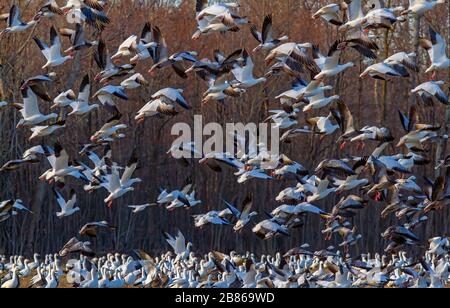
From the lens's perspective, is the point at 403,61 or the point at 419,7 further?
the point at 419,7

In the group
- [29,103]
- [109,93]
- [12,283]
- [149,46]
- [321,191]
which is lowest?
[12,283]

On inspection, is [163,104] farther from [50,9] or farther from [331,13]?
[331,13]

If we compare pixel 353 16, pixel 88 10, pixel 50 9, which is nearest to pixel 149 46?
pixel 88 10

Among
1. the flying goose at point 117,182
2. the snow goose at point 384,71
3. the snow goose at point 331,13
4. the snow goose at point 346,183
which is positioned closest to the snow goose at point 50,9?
the flying goose at point 117,182

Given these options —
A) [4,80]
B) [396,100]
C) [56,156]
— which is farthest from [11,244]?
[396,100]

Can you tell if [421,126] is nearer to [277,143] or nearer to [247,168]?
[247,168]

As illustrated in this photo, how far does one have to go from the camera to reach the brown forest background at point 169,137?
83.3ft

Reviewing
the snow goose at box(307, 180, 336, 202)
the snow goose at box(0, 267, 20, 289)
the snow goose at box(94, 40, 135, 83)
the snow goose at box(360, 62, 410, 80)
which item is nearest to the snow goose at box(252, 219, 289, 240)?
the snow goose at box(307, 180, 336, 202)

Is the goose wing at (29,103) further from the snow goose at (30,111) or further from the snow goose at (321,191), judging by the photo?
the snow goose at (321,191)

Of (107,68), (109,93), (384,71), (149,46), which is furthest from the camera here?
(109,93)

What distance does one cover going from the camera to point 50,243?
2523cm

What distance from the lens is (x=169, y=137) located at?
28.0 meters

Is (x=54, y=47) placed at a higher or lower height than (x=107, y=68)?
higher

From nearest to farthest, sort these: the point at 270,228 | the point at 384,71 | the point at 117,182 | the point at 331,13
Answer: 1. the point at 384,71
2. the point at 331,13
3. the point at 270,228
4. the point at 117,182
